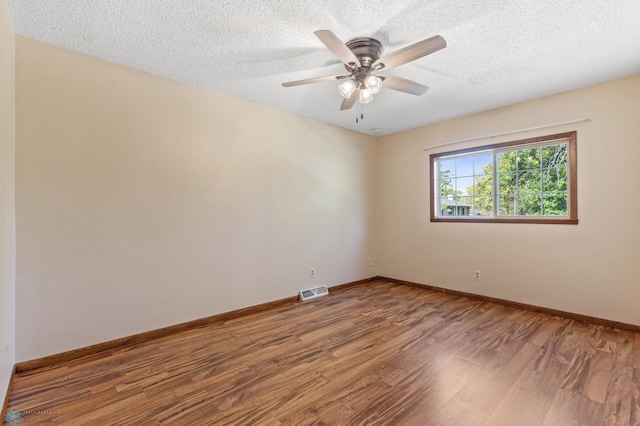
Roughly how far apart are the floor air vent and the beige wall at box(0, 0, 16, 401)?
268 centimetres

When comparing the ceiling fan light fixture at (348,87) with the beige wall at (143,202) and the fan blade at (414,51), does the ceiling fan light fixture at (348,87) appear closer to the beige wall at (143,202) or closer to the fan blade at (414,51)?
the fan blade at (414,51)

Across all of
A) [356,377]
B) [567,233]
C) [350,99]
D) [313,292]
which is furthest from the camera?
[313,292]

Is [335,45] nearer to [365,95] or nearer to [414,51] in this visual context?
[414,51]

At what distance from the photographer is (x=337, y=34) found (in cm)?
212

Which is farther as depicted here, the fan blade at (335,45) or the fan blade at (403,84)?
the fan blade at (403,84)

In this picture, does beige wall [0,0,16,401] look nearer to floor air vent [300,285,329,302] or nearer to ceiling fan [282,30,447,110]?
ceiling fan [282,30,447,110]

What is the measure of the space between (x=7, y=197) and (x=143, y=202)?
0.88 m

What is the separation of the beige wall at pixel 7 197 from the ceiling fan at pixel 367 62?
5.72ft

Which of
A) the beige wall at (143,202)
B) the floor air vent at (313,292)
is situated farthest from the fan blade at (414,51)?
the floor air vent at (313,292)

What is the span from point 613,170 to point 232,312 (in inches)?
167

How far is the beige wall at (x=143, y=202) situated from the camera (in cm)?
219

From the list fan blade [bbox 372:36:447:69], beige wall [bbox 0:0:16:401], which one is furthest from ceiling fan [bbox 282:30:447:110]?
beige wall [bbox 0:0:16:401]

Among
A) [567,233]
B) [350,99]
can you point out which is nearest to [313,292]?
[350,99]

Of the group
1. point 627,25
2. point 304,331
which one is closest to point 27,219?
point 304,331
